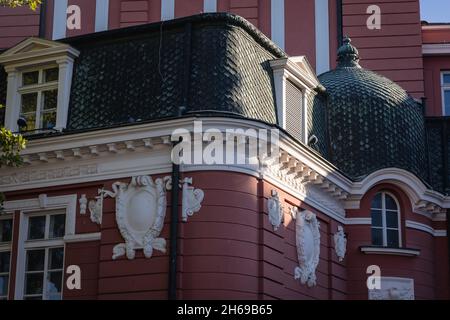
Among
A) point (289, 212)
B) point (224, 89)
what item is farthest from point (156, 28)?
point (289, 212)

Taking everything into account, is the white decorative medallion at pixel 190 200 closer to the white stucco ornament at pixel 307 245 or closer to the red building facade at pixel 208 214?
the red building facade at pixel 208 214

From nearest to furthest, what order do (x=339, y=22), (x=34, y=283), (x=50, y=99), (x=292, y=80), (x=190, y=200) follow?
1. (x=190, y=200)
2. (x=34, y=283)
3. (x=50, y=99)
4. (x=292, y=80)
5. (x=339, y=22)

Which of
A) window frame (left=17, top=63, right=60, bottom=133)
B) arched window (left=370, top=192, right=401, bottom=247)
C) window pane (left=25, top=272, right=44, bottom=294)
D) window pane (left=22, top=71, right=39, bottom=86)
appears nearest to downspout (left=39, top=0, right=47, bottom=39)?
window pane (left=22, top=71, right=39, bottom=86)

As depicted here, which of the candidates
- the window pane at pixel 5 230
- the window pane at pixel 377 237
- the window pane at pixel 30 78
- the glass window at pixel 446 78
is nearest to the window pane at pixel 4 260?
the window pane at pixel 5 230

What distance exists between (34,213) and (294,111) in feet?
20.9

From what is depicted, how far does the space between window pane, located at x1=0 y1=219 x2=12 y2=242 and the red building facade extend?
0.09 ft

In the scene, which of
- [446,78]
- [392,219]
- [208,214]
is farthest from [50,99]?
[446,78]

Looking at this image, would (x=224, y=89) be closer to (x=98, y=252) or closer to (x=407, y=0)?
(x=98, y=252)

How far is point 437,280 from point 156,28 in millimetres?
9643

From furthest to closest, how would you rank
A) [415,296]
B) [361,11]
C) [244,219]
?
[361,11] < [415,296] < [244,219]

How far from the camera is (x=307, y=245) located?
22.4 meters

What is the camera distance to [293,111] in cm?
2325

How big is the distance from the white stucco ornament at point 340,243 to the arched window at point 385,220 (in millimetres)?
914

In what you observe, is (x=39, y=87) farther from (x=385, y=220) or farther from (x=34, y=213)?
(x=385, y=220)
